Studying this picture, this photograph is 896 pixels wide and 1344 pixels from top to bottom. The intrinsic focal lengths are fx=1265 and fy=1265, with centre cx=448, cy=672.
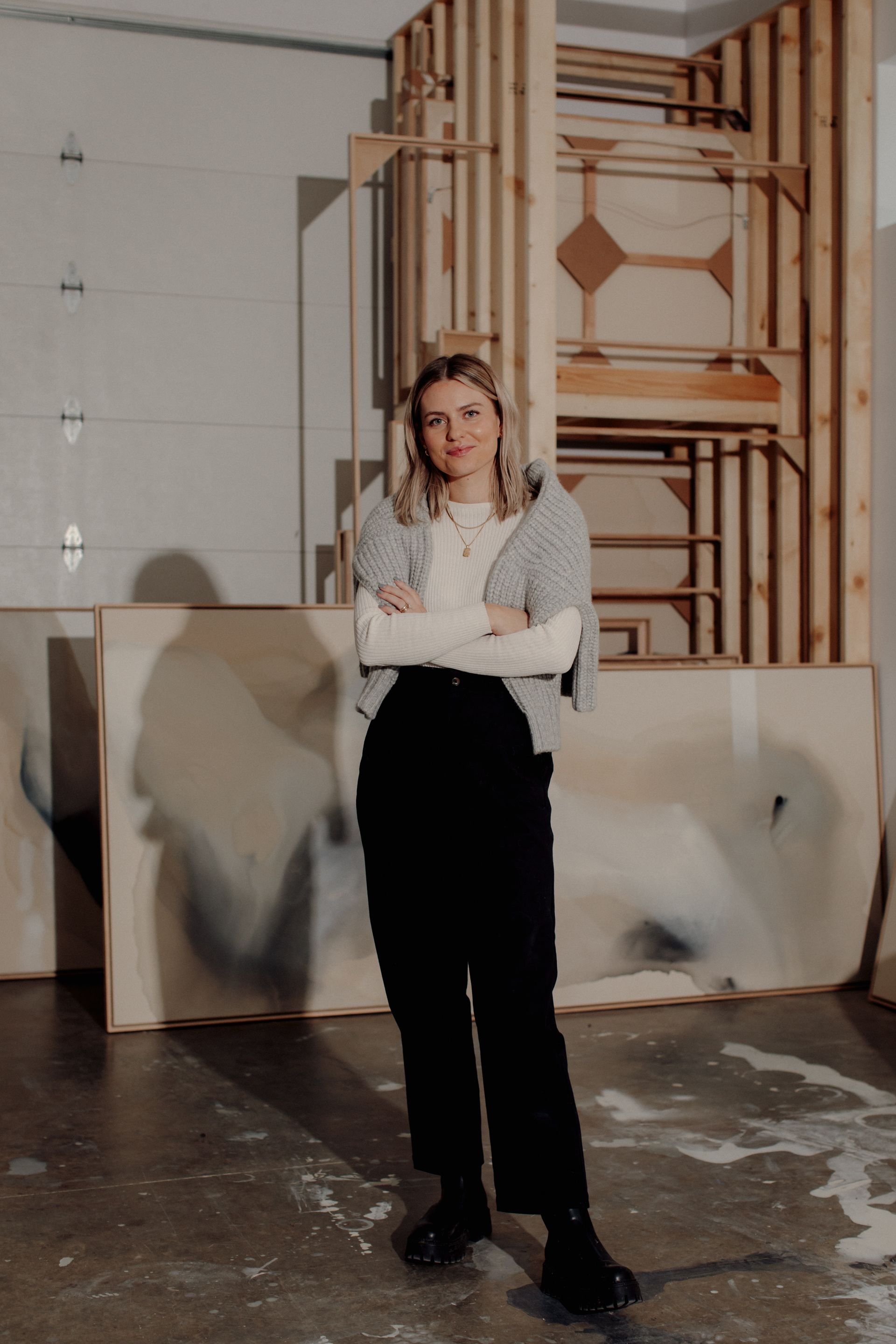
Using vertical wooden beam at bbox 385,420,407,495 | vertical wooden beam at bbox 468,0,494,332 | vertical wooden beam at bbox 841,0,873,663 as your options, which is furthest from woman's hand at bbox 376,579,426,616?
vertical wooden beam at bbox 841,0,873,663

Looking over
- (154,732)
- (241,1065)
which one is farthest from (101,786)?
(241,1065)

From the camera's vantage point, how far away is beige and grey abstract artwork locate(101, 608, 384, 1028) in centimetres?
374

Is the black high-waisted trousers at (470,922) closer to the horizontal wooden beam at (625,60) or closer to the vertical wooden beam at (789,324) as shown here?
the vertical wooden beam at (789,324)

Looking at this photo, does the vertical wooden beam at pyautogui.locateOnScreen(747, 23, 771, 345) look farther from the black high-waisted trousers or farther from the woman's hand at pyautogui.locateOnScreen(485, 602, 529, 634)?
the black high-waisted trousers

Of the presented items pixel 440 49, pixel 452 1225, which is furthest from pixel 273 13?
pixel 452 1225

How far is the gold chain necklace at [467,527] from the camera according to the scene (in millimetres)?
2275

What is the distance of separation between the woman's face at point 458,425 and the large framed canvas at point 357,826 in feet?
5.73

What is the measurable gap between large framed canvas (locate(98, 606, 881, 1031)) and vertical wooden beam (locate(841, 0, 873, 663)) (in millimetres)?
355

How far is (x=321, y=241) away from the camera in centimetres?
595

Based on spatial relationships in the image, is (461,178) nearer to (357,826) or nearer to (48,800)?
(357,826)

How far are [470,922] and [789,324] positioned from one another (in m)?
3.72

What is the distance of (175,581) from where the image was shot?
582 centimetres

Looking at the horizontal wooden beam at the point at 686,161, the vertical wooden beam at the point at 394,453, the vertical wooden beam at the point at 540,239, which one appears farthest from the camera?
the vertical wooden beam at the point at 394,453

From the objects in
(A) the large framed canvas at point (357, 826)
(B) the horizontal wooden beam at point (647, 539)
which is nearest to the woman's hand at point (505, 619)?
(A) the large framed canvas at point (357, 826)
